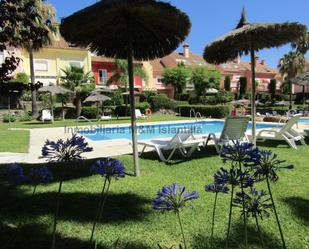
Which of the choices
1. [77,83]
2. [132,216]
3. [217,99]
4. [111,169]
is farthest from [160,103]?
[111,169]

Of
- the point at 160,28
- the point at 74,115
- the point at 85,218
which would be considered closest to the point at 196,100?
the point at 74,115

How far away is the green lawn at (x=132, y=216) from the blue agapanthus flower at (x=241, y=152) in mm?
1834

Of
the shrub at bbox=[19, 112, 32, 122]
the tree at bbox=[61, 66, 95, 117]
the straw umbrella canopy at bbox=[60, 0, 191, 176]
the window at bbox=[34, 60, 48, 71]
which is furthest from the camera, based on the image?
the window at bbox=[34, 60, 48, 71]

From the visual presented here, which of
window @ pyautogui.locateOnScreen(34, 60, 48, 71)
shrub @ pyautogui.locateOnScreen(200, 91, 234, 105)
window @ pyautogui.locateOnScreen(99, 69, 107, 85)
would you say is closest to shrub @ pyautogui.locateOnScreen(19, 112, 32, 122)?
window @ pyautogui.locateOnScreen(34, 60, 48, 71)

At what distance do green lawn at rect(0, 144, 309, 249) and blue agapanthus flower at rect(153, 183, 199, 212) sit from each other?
168 cm

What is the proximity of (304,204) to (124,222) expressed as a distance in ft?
8.33

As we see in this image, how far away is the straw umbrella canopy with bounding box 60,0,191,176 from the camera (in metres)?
5.07

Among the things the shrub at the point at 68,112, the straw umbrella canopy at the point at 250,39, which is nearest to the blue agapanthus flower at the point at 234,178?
the straw umbrella canopy at the point at 250,39

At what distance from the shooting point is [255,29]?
7555 mm

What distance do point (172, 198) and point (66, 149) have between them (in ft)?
2.46

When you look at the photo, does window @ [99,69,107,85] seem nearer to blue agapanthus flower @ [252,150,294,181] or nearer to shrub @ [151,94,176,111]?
shrub @ [151,94,176,111]

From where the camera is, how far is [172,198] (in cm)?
193

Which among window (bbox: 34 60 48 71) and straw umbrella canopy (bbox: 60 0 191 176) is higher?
window (bbox: 34 60 48 71)

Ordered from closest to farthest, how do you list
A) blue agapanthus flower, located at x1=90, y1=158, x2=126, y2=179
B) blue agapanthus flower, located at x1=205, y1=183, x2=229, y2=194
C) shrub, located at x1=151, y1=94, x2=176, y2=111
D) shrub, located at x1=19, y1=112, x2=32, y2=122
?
1. blue agapanthus flower, located at x1=205, y1=183, x2=229, y2=194
2. blue agapanthus flower, located at x1=90, y1=158, x2=126, y2=179
3. shrub, located at x1=19, y1=112, x2=32, y2=122
4. shrub, located at x1=151, y1=94, x2=176, y2=111
